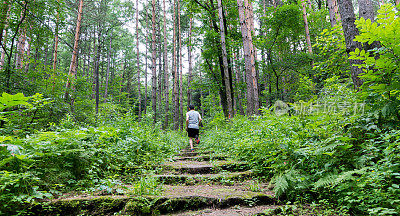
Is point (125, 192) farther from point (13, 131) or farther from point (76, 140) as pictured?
point (13, 131)

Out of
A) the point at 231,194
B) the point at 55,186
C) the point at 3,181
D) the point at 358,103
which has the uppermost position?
the point at 358,103

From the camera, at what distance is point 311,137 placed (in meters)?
3.35

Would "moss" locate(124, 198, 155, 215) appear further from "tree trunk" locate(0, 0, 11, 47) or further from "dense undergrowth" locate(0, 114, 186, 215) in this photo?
"tree trunk" locate(0, 0, 11, 47)

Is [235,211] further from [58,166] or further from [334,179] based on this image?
[58,166]

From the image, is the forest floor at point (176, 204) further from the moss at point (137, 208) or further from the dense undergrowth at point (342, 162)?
the dense undergrowth at point (342, 162)

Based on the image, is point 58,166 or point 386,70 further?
point 58,166

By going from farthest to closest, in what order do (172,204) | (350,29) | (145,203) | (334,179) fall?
(350,29) → (172,204) → (145,203) → (334,179)

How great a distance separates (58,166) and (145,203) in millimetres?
1619

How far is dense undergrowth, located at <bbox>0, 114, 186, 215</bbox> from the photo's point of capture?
6.98ft

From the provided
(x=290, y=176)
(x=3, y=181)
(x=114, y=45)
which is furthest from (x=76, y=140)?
(x=114, y=45)

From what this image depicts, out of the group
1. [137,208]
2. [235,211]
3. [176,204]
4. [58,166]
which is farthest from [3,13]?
[235,211]

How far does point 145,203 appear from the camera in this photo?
2.47 m

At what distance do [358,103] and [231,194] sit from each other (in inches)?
102

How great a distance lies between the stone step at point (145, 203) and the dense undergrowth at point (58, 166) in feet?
0.72
